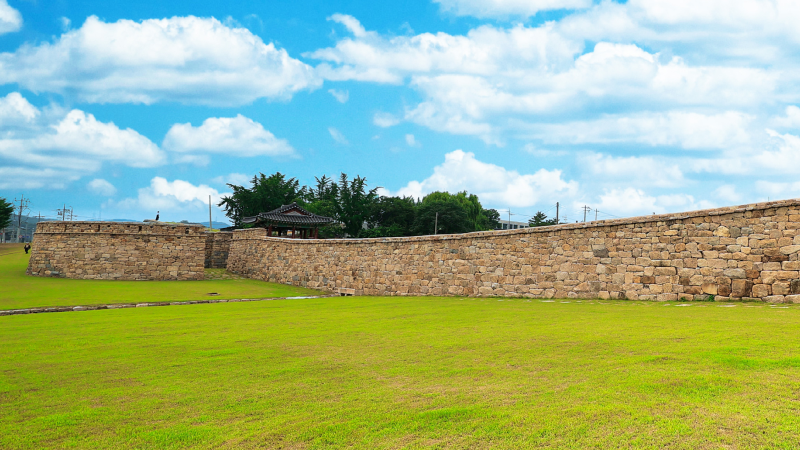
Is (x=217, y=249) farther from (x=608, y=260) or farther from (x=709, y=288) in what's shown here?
(x=709, y=288)

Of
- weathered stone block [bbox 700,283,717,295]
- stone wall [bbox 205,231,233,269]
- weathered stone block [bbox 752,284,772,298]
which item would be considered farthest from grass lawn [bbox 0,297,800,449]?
stone wall [bbox 205,231,233,269]

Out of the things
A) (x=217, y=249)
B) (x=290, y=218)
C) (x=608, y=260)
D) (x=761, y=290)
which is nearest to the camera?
(x=761, y=290)

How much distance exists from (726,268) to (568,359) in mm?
7108

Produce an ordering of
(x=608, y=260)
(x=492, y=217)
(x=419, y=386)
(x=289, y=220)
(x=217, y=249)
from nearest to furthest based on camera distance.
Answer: (x=419, y=386) → (x=608, y=260) → (x=217, y=249) → (x=289, y=220) → (x=492, y=217)

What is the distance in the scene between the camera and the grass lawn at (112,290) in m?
15.8

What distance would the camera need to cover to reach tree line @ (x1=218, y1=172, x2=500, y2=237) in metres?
52.1

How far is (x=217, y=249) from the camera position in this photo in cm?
2945

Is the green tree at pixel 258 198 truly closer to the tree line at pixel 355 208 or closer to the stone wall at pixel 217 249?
the tree line at pixel 355 208

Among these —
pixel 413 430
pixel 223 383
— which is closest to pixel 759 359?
pixel 413 430

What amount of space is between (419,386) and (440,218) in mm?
48538

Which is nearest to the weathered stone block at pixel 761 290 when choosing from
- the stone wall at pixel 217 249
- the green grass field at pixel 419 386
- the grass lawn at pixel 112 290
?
the green grass field at pixel 419 386

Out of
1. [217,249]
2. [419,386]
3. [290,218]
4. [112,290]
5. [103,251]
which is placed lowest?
[112,290]

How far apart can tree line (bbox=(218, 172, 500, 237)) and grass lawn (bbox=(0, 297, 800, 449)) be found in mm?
42815

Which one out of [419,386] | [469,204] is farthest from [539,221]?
[419,386]
